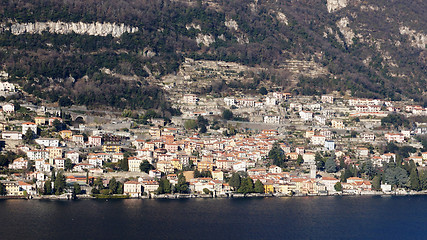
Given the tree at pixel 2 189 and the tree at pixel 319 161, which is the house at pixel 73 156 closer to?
the tree at pixel 2 189

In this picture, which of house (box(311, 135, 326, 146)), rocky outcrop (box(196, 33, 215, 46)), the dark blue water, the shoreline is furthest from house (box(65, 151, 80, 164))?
rocky outcrop (box(196, 33, 215, 46))

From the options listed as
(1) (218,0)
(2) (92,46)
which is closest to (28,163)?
(2) (92,46)

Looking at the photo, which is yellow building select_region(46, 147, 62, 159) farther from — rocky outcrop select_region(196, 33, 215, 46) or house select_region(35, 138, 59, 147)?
rocky outcrop select_region(196, 33, 215, 46)

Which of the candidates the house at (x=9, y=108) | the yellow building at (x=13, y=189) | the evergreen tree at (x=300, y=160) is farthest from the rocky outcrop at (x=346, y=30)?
the yellow building at (x=13, y=189)

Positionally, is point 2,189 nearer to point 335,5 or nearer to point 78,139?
point 78,139

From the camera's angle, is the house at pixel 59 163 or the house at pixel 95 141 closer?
the house at pixel 59 163

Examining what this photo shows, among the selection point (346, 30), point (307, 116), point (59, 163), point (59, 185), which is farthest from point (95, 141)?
point (346, 30)
